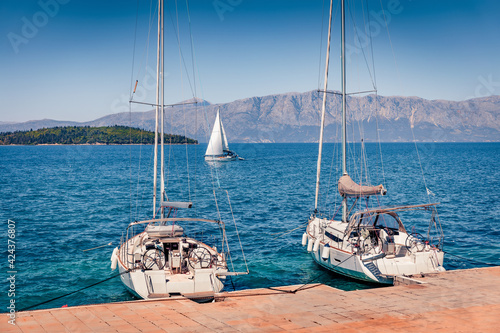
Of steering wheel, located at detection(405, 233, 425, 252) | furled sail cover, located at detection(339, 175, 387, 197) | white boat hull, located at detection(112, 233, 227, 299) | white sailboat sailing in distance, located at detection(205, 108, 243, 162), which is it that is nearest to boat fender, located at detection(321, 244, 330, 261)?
furled sail cover, located at detection(339, 175, 387, 197)

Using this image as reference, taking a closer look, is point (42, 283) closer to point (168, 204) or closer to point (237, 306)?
point (168, 204)

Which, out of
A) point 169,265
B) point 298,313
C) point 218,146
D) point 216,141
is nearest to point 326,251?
point 169,265

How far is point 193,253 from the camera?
68.2 feet

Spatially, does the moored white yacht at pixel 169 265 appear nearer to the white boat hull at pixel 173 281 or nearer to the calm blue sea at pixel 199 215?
the white boat hull at pixel 173 281

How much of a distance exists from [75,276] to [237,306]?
42.6 feet

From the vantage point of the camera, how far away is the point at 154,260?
774 inches

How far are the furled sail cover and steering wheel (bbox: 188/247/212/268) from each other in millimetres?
9014

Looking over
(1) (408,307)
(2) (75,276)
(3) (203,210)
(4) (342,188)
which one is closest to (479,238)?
(4) (342,188)

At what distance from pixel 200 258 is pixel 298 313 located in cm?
700

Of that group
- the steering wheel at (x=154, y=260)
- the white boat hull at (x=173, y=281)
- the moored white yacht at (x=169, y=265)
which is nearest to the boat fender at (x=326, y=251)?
the moored white yacht at (x=169, y=265)

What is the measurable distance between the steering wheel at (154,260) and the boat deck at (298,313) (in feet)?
15.2

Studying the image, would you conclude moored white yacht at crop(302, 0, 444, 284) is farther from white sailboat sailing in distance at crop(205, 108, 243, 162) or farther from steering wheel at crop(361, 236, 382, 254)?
white sailboat sailing in distance at crop(205, 108, 243, 162)

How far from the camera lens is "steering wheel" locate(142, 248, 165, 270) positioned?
19.6 meters

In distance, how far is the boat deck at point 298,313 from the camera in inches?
484
